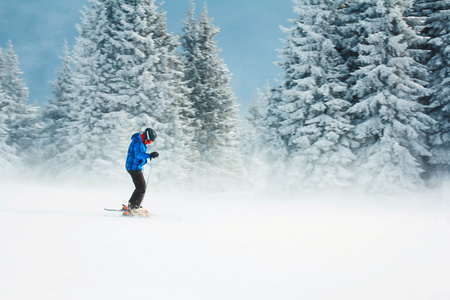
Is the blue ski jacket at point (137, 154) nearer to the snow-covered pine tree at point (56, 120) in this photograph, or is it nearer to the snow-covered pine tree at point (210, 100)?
the snow-covered pine tree at point (210, 100)

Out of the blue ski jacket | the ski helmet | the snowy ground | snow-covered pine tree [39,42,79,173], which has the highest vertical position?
snow-covered pine tree [39,42,79,173]

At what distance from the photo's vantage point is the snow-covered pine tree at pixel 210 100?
1102 inches

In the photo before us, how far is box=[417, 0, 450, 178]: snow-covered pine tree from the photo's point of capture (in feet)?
53.3

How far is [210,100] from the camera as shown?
2856 centimetres

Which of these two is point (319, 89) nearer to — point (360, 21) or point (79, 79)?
point (360, 21)

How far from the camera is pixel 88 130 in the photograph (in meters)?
23.5

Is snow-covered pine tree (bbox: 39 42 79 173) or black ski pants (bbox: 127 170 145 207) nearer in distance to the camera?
black ski pants (bbox: 127 170 145 207)

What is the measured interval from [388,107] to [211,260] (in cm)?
1513

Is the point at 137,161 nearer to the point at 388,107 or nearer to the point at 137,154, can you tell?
the point at 137,154

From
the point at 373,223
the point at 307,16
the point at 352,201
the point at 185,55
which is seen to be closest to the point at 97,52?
the point at 185,55

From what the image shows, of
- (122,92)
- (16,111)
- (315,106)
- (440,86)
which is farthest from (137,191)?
(16,111)

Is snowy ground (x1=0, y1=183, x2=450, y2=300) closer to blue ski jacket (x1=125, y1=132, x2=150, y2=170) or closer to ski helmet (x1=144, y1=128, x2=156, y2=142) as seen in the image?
blue ski jacket (x1=125, y1=132, x2=150, y2=170)

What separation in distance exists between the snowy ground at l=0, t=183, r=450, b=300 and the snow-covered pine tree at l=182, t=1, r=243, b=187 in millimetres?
20557

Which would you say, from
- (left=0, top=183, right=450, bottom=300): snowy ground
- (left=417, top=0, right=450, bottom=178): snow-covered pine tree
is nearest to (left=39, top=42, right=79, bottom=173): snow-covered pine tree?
(left=0, top=183, right=450, bottom=300): snowy ground
